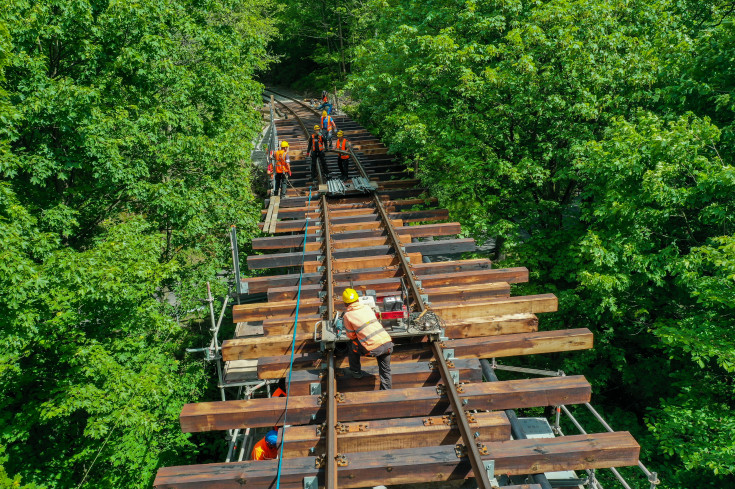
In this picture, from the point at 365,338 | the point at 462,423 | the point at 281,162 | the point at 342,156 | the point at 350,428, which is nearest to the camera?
the point at 462,423

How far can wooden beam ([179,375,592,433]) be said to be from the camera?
5.82 meters

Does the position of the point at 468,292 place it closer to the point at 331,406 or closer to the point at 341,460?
the point at 331,406

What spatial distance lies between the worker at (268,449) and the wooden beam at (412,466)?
1.80 metres

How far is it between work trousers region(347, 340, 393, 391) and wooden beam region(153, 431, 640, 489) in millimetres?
1176

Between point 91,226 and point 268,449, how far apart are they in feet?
28.7

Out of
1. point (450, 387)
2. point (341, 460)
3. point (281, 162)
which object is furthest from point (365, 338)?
point (281, 162)

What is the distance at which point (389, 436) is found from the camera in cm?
537

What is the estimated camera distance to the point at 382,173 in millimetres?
16922

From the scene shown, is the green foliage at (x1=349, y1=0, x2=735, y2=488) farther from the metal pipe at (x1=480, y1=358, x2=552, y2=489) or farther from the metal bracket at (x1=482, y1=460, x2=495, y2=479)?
the metal bracket at (x1=482, y1=460, x2=495, y2=479)

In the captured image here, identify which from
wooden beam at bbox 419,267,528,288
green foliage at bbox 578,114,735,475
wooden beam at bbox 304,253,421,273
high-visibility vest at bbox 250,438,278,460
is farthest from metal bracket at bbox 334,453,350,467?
green foliage at bbox 578,114,735,475

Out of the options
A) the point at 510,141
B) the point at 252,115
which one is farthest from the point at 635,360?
the point at 252,115

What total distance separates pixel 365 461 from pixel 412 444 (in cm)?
62

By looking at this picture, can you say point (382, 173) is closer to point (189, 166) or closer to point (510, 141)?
point (510, 141)

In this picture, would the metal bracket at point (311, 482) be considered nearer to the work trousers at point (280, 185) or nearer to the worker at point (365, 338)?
the worker at point (365, 338)
